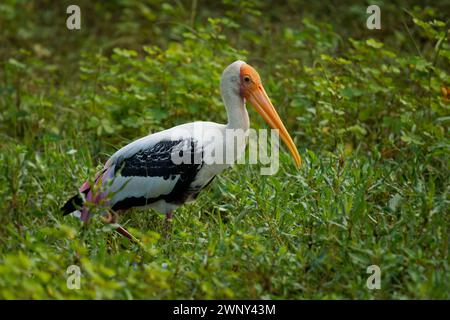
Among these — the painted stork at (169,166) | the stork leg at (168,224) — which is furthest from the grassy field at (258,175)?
the painted stork at (169,166)

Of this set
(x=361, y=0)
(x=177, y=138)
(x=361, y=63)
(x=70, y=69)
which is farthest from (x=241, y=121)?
(x=361, y=0)

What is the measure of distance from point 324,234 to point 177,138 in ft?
4.68

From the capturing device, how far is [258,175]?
647 centimetres

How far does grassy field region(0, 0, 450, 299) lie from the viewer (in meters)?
4.56

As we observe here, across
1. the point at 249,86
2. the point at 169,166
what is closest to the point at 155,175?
the point at 169,166

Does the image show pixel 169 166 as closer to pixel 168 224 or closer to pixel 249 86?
pixel 168 224

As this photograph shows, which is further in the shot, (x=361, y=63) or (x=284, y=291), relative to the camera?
(x=361, y=63)

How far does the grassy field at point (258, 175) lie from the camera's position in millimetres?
4562

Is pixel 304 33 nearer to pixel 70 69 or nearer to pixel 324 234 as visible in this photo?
pixel 70 69

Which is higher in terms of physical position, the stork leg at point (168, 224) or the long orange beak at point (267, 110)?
the long orange beak at point (267, 110)

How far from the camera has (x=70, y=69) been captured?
9.83 meters

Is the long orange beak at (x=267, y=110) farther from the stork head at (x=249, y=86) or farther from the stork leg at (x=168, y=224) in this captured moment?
the stork leg at (x=168, y=224)

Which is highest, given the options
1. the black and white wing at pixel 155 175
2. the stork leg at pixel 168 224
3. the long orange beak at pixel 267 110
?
the long orange beak at pixel 267 110

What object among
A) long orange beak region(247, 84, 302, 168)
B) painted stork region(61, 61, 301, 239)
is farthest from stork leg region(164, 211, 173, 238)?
long orange beak region(247, 84, 302, 168)
